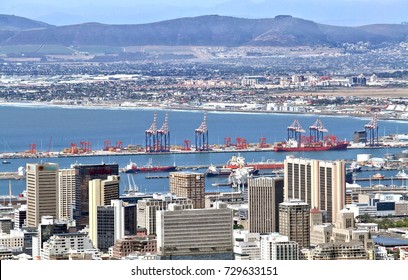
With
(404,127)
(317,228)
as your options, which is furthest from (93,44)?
(317,228)

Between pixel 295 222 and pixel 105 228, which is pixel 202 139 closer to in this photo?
pixel 295 222

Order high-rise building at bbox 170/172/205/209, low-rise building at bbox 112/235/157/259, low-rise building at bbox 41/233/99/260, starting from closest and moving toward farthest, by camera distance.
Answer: low-rise building at bbox 112/235/157/259 → low-rise building at bbox 41/233/99/260 → high-rise building at bbox 170/172/205/209

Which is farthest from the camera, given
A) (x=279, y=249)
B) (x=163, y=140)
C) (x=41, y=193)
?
(x=163, y=140)

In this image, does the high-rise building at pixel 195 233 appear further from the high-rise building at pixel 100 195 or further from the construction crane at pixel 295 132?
the construction crane at pixel 295 132

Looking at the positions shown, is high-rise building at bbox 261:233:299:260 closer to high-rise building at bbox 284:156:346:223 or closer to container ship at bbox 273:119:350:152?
high-rise building at bbox 284:156:346:223

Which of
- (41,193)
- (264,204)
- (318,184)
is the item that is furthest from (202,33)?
(264,204)

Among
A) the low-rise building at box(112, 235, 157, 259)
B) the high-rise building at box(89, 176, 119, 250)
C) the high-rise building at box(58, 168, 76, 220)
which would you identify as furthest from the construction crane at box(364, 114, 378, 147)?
the low-rise building at box(112, 235, 157, 259)
